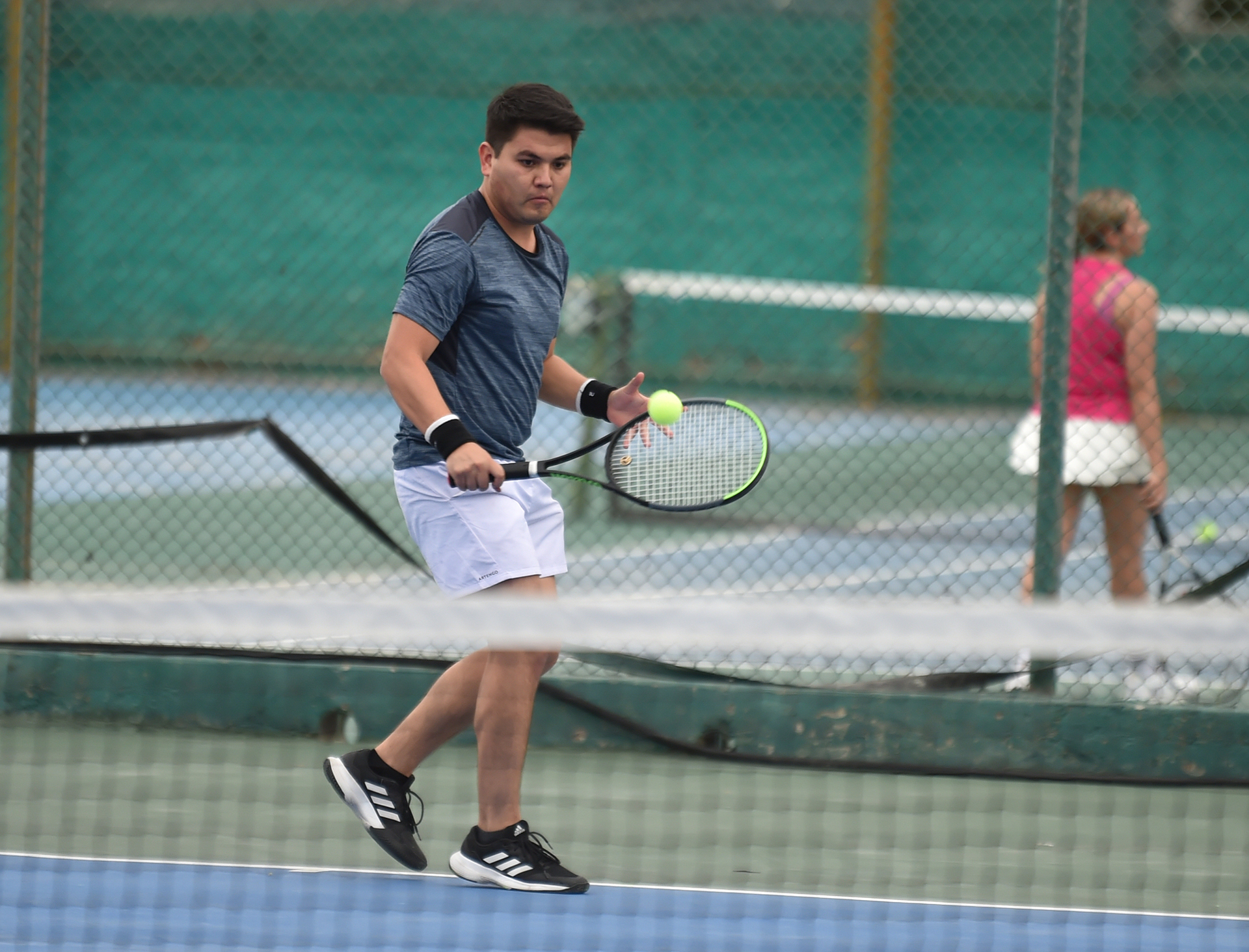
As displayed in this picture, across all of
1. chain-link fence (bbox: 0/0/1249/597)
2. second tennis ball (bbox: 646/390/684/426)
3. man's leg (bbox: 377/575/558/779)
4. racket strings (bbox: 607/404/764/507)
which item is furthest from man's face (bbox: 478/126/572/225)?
chain-link fence (bbox: 0/0/1249/597)

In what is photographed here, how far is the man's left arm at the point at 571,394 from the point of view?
3.66m

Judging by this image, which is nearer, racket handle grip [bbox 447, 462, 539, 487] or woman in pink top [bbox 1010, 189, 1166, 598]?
racket handle grip [bbox 447, 462, 539, 487]

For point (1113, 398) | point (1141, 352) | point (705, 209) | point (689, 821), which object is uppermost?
point (705, 209)

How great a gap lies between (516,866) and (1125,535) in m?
2.47

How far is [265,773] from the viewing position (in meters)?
4.39

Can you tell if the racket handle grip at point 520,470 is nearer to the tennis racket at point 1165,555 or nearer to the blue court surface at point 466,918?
the blue court surface at point 466,918

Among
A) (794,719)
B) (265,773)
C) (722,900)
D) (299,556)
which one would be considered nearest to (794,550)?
(299,556)

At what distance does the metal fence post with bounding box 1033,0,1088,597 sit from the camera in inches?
173

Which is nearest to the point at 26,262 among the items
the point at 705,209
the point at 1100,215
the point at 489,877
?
the point at 489,877

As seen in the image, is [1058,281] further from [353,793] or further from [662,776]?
[353,793]

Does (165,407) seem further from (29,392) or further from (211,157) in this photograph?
(29,392)

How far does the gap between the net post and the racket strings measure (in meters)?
2.02

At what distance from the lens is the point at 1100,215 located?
15.9 ft

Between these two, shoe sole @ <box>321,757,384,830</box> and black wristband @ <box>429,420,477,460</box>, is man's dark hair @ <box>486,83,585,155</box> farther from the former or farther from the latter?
shoe sole @ <box>321,757,384,830</box>
